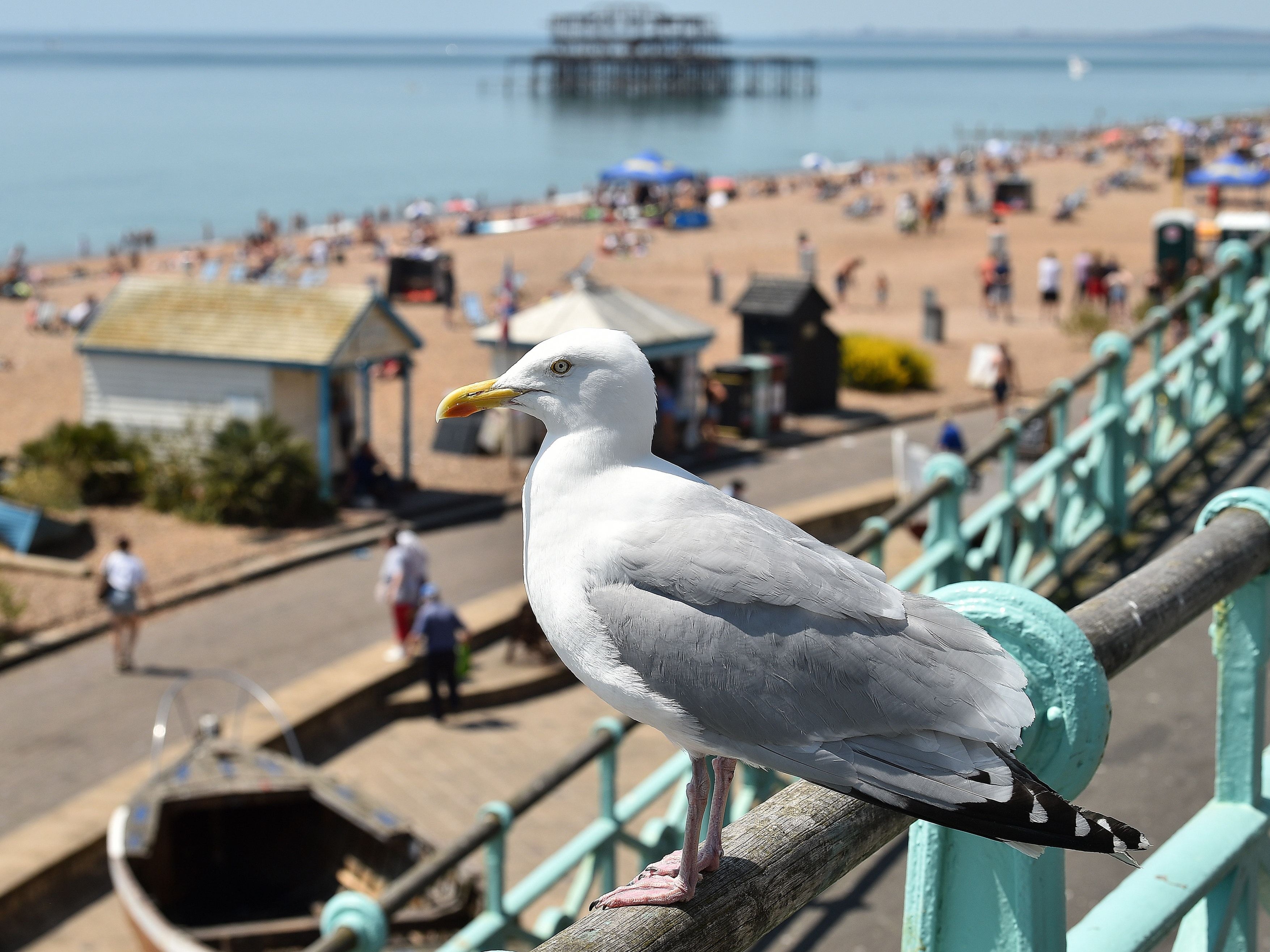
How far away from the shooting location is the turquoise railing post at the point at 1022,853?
2.21m

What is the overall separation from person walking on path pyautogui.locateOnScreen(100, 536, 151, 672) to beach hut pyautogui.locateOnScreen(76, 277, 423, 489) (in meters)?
5.55

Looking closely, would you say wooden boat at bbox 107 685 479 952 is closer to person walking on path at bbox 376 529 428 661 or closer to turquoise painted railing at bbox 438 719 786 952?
turquoise painted railing at bbox 438 719 786 952

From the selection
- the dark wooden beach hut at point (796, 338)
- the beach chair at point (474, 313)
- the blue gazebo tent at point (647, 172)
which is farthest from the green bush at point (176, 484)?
the blue gazebo tent at point (647, 172)

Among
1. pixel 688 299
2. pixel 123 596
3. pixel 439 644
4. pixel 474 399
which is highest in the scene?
pixel 474 399

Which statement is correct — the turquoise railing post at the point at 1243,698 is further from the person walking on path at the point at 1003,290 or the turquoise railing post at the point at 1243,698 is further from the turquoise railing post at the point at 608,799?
the person walking on path at the point at 1003,290

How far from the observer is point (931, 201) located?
176 feet

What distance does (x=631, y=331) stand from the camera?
2050cm

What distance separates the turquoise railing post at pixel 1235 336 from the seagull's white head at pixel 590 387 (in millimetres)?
9444

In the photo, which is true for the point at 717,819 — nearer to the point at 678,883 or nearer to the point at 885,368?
the point at 678,883

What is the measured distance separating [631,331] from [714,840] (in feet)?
60.9

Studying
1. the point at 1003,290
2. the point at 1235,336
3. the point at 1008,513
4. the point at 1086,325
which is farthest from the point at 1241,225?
the point at 1008,513

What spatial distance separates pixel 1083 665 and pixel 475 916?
815 centimetres

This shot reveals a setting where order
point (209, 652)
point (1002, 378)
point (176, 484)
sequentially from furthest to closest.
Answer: point (1002, 378) < point (176, 484) < point (209, 652)

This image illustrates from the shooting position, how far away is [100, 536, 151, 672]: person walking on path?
1452 cm
